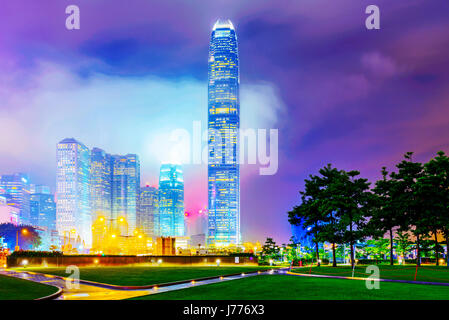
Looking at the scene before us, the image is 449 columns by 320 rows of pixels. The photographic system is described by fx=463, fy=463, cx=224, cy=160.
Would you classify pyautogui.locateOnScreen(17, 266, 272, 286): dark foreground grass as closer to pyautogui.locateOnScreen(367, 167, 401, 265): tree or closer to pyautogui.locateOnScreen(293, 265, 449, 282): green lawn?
pyautogui.locateOnScreen(293, 265, 449, 282): green lawn

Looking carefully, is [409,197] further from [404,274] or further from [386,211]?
[404,274]

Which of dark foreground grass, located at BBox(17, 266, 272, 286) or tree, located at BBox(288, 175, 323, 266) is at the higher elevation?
tree, located at BBox(288, 175, 323, 266)

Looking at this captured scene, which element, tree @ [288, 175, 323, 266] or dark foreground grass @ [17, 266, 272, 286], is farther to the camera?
tree @ [288, 175, 323, 266]

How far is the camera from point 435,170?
206ft

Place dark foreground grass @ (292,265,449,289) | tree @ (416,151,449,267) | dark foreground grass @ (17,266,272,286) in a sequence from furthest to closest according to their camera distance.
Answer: tree @ (416,151,449,267) → dark foreground grass @ (292,265,449,289) → dark foreground grass @ (17,266,272,286)

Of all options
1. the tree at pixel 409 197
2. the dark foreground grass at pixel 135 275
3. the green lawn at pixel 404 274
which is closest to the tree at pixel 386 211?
the tree at pixel 409 197

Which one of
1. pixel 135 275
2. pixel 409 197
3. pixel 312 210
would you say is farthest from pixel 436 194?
pixel 135 275

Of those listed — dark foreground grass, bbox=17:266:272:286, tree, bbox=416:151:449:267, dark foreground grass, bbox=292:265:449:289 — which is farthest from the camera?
tree, bbox=416:151:449:267

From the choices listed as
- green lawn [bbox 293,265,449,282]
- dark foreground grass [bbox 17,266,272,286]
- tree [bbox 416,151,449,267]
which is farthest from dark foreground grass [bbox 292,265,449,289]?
dark foreground grass [bbox 17,266,272,286]

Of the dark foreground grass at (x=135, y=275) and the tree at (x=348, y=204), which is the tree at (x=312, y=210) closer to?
the tree at (x=348, y=204)

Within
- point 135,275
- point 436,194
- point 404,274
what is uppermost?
point 436,194
